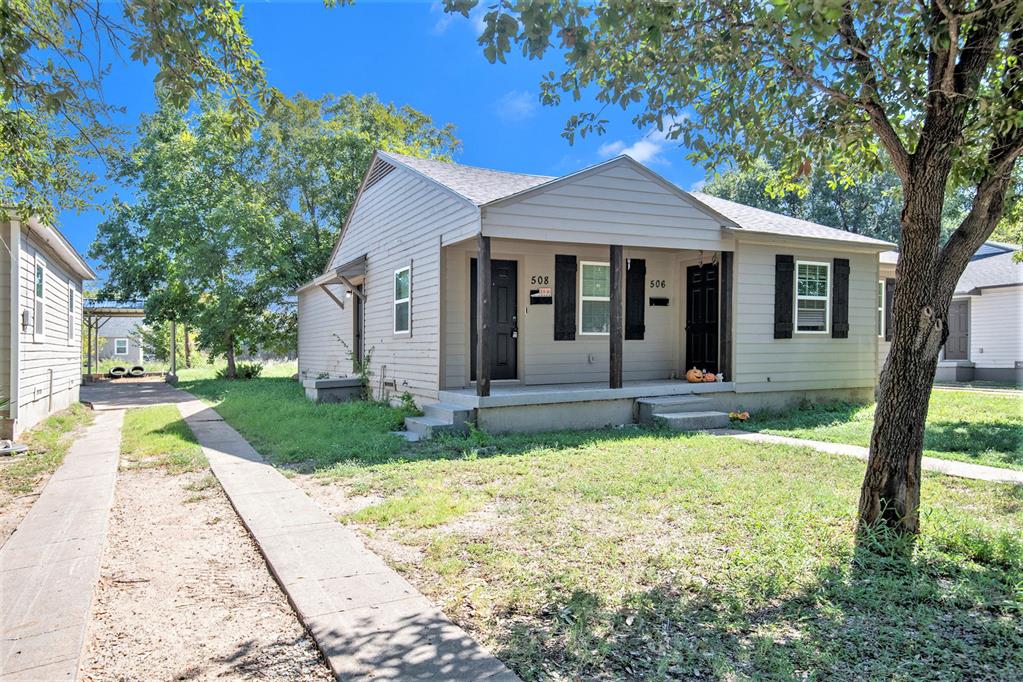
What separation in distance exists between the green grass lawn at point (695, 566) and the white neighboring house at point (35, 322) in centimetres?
488

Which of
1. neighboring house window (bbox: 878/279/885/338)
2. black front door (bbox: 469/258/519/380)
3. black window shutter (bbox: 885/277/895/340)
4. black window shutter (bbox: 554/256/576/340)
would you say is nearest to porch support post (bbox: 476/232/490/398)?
black front door (bbox: 469/258/519/380)

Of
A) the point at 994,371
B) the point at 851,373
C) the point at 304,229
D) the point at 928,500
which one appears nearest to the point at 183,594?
the point at 928,500

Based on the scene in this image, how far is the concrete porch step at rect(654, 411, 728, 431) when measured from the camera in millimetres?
8492

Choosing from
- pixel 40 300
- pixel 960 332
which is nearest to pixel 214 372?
pixel 40 300

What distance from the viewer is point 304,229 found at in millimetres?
20719

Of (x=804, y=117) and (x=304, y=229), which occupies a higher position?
(x=304, y=229)

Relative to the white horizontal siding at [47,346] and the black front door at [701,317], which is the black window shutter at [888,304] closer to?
the black front door at [701,317]

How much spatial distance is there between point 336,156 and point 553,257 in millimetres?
13790

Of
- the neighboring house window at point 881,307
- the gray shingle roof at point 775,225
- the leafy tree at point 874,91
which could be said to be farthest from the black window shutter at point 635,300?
the leafy tree at point 874,91

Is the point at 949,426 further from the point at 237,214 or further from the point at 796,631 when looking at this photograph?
the point at 237,214

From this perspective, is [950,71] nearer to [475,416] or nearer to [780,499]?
[780,499]

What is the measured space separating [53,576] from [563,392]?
6.06m

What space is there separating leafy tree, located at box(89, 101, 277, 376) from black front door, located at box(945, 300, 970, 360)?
22011 millimetres

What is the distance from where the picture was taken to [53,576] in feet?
11.3
